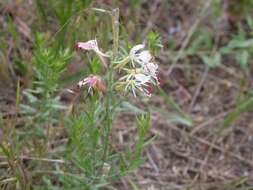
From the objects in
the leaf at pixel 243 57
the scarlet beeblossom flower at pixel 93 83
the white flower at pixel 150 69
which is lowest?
the leaf at pixel 243 57

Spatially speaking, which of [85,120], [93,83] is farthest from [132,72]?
[85,120]

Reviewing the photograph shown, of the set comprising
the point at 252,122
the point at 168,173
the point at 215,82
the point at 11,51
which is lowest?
the point at 168,173

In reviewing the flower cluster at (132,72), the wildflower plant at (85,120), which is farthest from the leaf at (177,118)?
the flower cluster at (132,72)

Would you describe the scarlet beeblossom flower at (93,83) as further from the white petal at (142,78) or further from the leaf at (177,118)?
the leaf at (177,118)

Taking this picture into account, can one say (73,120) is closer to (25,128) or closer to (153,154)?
(25,128)

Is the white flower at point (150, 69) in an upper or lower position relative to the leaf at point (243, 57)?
upper

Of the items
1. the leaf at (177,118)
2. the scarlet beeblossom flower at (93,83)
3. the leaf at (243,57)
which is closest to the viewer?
the scarlet beeblossom flower at (93,83)

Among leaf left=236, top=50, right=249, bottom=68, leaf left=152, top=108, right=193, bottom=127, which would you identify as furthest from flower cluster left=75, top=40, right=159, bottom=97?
leaf left=236, top=50, right=249, bottom=68

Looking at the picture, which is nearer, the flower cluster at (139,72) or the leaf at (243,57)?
the flower cluster at (139,72)

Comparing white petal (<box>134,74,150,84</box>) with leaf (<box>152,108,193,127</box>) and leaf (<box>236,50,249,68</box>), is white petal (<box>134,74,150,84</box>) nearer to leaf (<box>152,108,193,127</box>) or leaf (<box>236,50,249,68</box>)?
leaf (<box>152,108,193,127</box>)

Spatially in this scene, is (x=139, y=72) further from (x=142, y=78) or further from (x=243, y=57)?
(x=243, y=57)

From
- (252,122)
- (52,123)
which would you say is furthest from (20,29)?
(252,122)
